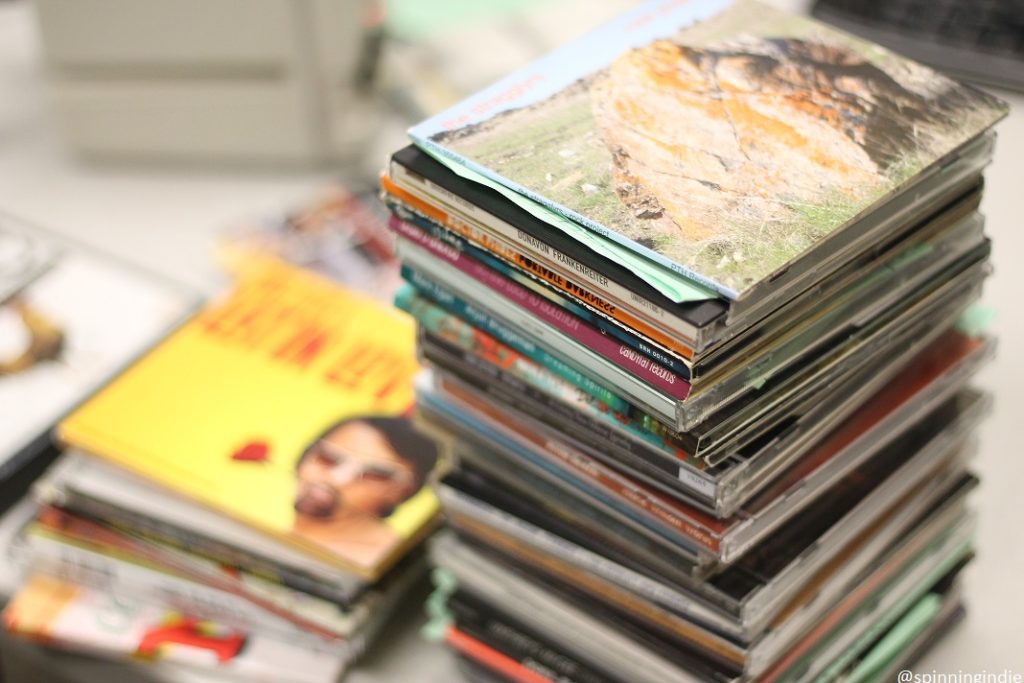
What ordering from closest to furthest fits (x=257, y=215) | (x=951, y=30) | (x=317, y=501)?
(x=317, y=501)
(x=257, y=215)
(x=951, y=30)

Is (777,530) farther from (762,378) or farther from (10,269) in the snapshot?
(10,269)

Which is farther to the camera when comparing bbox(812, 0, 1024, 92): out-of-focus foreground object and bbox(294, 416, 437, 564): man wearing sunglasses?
bbox(812, 0, 1024, 92): out-of-focus foreground object

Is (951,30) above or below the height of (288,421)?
above

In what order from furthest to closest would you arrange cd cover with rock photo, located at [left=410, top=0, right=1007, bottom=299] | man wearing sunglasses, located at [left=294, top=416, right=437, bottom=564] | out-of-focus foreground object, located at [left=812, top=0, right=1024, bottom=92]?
out-of-focus foreground object, located at [left=812, top=0, right=1024, bottom=92] < man wearing sunglasses, located at [left=294, top=416, right=437, bottom=564] < cd cover with rock photo, located at [left=410, top=0, right=1007, bottom=299]

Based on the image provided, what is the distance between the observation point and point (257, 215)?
3.52 feet

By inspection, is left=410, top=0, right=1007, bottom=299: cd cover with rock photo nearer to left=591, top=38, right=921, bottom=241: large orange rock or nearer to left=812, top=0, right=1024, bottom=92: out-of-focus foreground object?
left=591, top=38, right=921, bottom=241: large orange rock

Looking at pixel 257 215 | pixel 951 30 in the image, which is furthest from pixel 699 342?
pixel 951 30

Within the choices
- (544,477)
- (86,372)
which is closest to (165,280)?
(86,372)

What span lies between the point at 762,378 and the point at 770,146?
0.12m

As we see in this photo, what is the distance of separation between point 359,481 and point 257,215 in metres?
0.39

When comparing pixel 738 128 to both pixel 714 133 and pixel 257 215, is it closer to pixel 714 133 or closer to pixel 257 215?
pixel 714 133

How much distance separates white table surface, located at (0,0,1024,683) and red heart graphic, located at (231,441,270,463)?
0.48 ft

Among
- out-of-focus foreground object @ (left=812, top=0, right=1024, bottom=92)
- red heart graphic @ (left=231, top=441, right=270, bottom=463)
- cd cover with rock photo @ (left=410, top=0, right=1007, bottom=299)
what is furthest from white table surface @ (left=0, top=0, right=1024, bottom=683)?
cd cover with rock photo @ (left=410, top=0, right=1007, bottom=299)

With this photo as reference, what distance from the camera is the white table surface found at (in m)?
0.76
